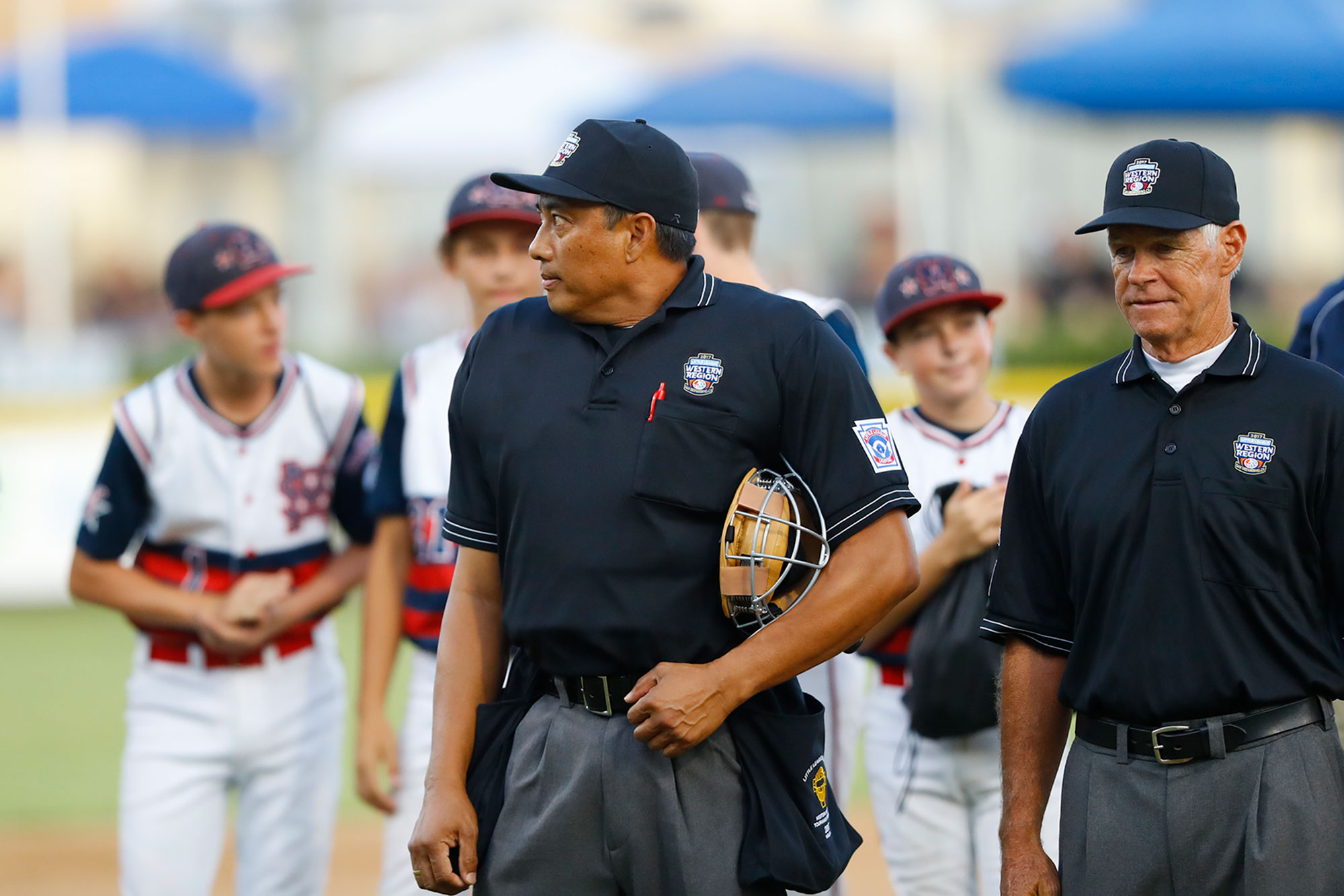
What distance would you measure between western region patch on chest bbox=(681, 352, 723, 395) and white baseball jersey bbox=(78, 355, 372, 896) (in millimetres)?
2282

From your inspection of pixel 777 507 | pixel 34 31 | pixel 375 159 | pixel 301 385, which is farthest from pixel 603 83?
pixel 777 507

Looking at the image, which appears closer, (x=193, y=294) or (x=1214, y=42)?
(x=193, y=294)

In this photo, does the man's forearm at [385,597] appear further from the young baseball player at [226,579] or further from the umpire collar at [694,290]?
the umpire collar at [694,290]

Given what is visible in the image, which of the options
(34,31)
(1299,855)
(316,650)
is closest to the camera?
(1299,855)

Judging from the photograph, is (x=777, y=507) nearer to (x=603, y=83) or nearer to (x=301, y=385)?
(x=301, y=385)

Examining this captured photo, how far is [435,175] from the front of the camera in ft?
122

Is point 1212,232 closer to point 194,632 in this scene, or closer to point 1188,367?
point 1188,367

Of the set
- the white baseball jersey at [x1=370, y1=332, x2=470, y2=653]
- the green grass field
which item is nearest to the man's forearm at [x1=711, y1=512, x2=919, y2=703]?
the white baseball jersey at [x1=370, y1=332, x2=470, y2=653]

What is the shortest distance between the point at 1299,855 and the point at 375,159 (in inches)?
777

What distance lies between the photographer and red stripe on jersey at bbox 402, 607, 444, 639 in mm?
4836

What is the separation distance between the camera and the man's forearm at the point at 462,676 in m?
3.36

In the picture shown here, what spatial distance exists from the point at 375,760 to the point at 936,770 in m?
1.67

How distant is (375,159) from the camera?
21562mm

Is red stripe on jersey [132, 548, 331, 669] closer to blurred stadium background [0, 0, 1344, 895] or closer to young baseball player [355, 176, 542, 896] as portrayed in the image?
young baseball player [355, 176, 542, 896]
